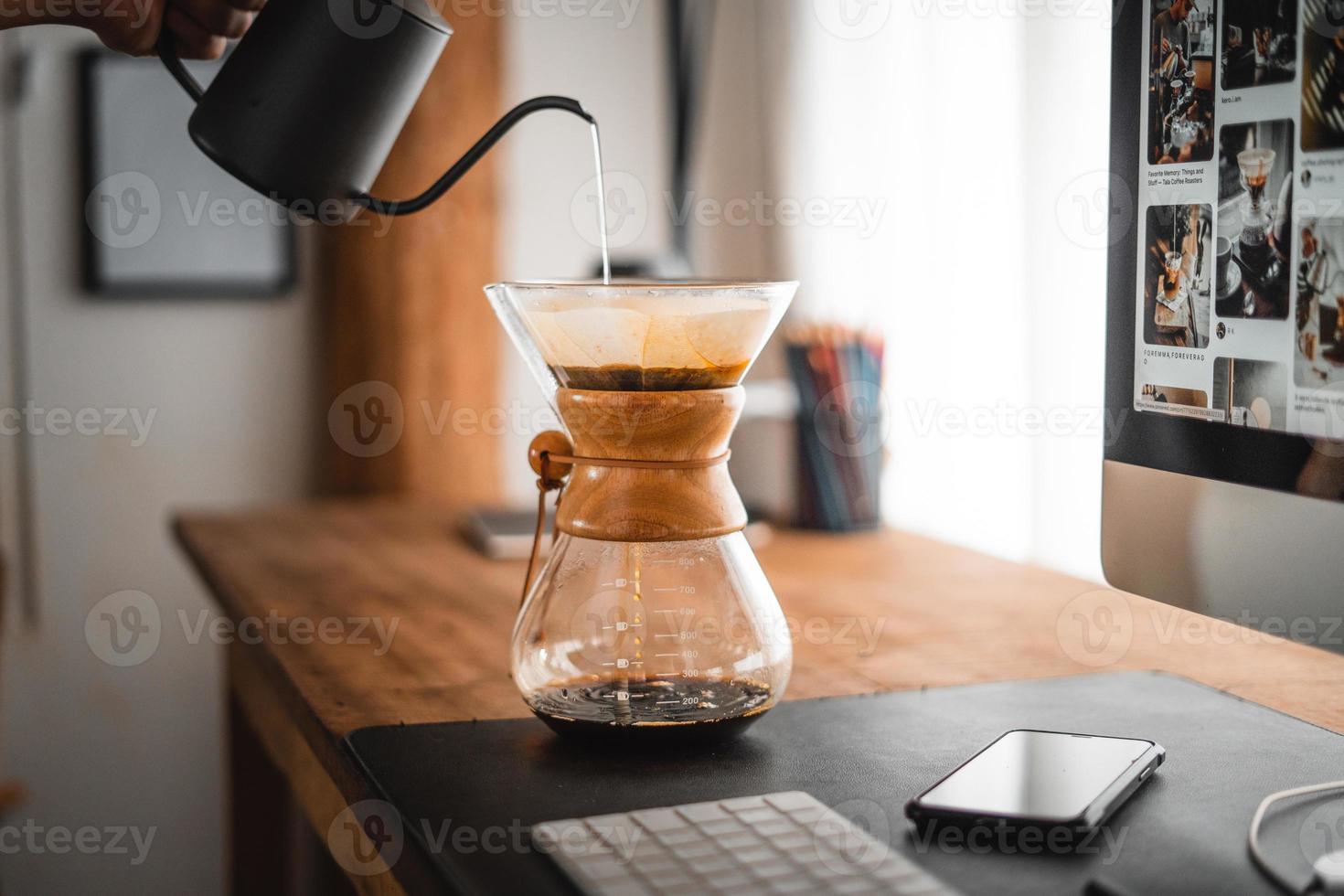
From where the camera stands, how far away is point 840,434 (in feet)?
5.66

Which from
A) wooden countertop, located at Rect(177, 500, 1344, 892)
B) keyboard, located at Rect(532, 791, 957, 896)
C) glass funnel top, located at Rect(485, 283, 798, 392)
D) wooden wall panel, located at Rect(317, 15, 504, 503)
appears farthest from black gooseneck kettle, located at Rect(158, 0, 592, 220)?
wooden wall panel, located at Rect(317, 15, 504, 503)

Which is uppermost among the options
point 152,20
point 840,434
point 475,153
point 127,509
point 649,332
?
point 152,20

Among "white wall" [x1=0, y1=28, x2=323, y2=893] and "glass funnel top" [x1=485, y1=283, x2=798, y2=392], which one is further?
"white wall" [x1=0, y1=28, x2=323, y2=893]

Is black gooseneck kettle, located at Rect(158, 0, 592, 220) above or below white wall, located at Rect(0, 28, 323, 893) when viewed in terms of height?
above

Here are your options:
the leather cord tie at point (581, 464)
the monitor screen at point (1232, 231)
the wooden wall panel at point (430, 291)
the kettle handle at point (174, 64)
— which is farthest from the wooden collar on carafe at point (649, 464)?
the wooden wall panel at point (430, 291)

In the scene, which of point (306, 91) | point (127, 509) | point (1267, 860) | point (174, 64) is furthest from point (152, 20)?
point (127, 509)

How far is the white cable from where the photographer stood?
0.57m

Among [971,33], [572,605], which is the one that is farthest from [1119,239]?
[971,33]

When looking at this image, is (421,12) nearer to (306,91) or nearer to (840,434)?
(306,91)

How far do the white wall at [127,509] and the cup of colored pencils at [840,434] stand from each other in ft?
3.55

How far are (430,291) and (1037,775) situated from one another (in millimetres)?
1805

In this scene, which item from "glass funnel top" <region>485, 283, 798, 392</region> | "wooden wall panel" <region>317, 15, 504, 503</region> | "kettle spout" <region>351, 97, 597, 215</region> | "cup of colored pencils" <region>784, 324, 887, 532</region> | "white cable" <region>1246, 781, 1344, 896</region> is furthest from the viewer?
"wooden wall panel" <region>317, 15, 504, 503</region>

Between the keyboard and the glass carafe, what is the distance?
11cm

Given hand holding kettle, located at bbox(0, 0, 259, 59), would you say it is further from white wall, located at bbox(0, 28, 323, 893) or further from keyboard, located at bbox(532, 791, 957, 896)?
white wall, located at bbox(0, 28, 323, 893)
